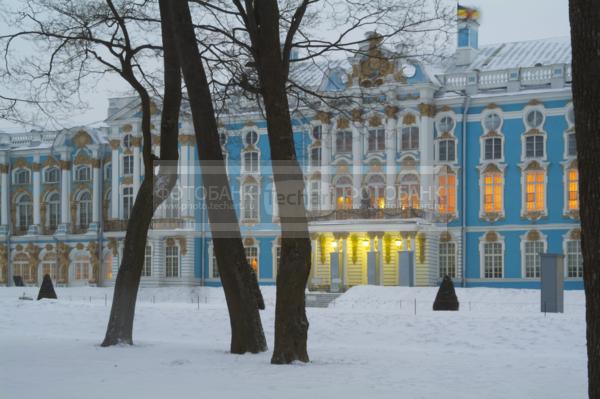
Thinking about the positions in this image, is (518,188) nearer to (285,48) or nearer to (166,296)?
(166,296)

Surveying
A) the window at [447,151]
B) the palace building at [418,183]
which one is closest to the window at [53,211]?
the palace building at [418,183]

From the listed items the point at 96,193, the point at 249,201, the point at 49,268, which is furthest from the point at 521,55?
the point at 49,268

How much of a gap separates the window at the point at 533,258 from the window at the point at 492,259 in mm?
1070

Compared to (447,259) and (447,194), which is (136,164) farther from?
(447,259)

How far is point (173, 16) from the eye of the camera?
44.5 feet

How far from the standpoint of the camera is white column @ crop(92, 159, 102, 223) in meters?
48.9

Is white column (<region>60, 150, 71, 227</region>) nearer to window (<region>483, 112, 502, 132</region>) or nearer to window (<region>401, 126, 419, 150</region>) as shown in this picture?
window (<region>401, 126, 419, 150</region>)

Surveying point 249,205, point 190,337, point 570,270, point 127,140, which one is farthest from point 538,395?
point 127,140

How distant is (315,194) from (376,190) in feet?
9.37

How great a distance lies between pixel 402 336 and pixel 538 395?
9419mm

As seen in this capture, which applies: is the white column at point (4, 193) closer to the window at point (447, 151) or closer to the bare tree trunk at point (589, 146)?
the window at point (447, 151)

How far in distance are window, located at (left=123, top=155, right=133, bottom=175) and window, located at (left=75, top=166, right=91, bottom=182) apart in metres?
2.93

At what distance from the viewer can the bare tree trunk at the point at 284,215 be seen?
12.4 m

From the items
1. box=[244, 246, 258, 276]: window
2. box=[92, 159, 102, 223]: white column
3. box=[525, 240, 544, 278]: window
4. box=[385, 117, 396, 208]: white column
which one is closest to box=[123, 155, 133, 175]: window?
box=[92, 159, 102, 223]: white column
